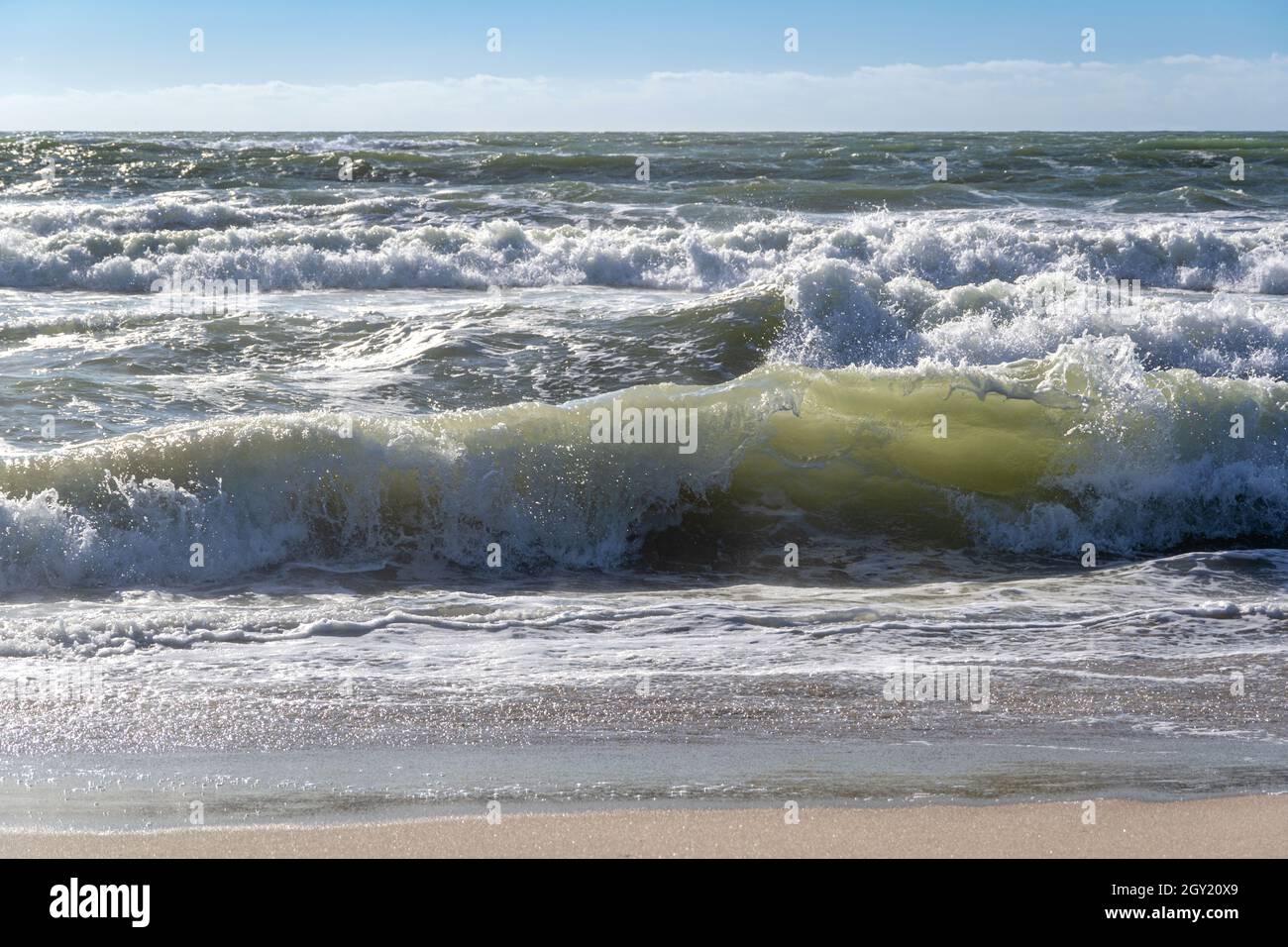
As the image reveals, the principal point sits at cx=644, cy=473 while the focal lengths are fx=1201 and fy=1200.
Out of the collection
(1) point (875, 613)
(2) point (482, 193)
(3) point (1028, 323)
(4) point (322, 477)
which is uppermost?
(2) point (482, 193)

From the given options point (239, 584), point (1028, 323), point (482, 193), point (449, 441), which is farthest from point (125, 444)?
point (482, 193)

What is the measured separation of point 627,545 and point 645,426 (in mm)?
1008

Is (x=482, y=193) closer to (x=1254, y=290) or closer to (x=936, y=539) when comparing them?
(x=1254, y=290)

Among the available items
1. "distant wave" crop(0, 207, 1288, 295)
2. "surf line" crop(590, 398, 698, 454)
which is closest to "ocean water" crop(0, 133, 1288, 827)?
"surf line" crop(590, 398, 698, 454)

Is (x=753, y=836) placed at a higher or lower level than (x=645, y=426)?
lower

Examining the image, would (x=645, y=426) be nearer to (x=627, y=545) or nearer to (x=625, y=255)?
(x=627, y=545)

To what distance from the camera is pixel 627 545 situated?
6.82 metres

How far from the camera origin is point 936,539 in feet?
23.0

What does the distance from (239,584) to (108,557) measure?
68 cm

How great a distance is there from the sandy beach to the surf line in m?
4.09

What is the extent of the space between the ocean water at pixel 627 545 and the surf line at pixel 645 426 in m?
0.04

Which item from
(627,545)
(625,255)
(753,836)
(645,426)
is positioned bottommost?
(753,836)

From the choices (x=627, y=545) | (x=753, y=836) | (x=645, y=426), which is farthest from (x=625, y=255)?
(x=753, y=836)

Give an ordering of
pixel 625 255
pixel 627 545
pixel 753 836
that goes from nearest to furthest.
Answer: pixel 753 836 < pixel 627 545 < pixel 625 255
